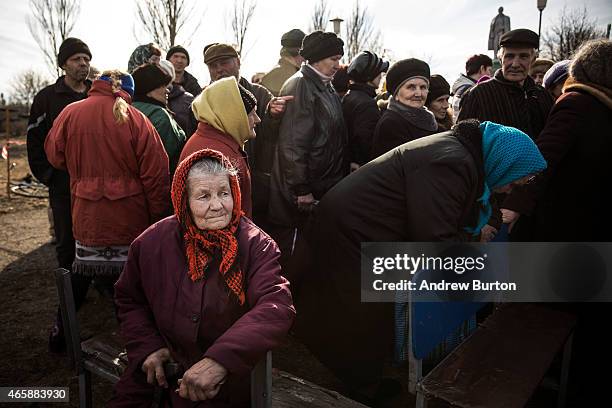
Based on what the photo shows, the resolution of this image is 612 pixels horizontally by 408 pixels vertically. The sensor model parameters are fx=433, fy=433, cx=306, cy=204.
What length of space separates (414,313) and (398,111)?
186 cm

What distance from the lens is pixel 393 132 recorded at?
3297 millimetres

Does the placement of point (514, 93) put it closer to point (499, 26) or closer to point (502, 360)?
point (502, 360)

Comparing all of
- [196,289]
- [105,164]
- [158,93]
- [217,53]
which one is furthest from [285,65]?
[196,289]

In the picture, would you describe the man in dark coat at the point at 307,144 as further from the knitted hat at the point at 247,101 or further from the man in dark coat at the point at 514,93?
the man in dark coat at the point at 514,93

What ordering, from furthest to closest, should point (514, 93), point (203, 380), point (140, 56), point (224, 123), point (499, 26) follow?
point (499, 26)
point (140, 56)
point (514, 93)
point (224, 123)
point (203, 380)

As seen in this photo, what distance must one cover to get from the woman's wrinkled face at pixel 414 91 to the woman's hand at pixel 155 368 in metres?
2.61

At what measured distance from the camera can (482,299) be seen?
252 cm

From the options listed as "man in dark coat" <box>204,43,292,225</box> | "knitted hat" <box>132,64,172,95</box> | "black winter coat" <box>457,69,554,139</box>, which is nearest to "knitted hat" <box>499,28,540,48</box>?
"black winter coat" <box>457,69,554,139</box>

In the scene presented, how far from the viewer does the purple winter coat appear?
5.19ft

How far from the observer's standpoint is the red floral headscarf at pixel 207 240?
1.60 metres

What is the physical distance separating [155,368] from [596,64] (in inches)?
119

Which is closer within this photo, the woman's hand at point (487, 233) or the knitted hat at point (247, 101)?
the woman's hand at point (487, 233)

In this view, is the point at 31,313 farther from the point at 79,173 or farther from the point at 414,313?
the point at 414,313

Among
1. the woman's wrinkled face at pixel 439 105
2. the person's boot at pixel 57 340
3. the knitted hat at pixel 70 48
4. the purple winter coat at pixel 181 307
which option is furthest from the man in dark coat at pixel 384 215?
the knitted hat at pixel 70 48
